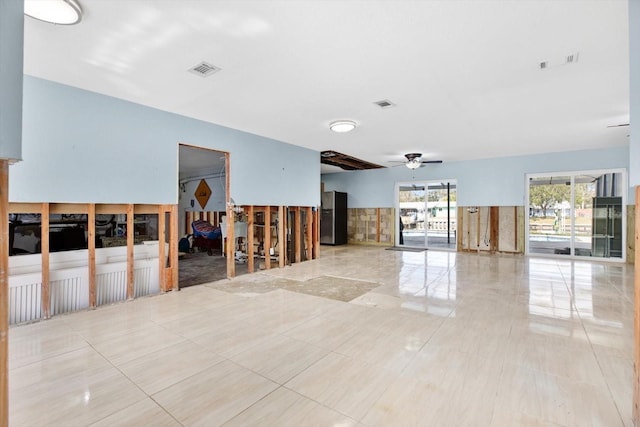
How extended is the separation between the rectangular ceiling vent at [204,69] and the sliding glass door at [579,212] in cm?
839

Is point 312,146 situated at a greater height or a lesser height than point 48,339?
greater

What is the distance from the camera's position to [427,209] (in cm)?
961

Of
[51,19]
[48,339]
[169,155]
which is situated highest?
[51,19]

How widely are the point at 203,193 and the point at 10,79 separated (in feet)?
29.9

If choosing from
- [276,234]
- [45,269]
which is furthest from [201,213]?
[45,269]

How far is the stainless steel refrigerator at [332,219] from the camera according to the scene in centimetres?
1028

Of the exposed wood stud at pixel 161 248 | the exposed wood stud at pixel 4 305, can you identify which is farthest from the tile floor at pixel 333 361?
the exposed wood stud at pixel 4 305

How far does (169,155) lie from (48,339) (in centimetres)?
268

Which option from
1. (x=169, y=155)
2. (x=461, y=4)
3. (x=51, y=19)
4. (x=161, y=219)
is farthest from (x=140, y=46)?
(x=461, y=4)

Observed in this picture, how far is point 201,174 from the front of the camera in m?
9.90

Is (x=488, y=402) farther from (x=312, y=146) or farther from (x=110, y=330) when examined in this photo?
(x=312, y=146)

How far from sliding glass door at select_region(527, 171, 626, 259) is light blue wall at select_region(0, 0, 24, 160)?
31.8ft

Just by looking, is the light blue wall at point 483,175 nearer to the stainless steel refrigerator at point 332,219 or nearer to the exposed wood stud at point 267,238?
the stainless steel refrigerator at point 332,219

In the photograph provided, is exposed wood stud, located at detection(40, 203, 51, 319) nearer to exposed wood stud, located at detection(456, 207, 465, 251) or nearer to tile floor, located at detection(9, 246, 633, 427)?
tile floor, located at detection(9, 246, 633, 427)
